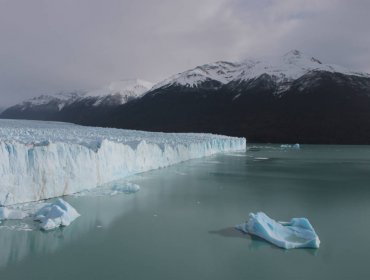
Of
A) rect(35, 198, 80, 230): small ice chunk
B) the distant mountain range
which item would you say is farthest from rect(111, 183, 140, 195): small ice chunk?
the distant mountain range

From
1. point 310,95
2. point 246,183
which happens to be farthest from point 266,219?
point 310,95

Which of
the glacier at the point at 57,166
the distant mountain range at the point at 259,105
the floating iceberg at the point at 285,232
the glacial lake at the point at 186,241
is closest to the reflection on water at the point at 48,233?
the glacial lake at the point at 186,241

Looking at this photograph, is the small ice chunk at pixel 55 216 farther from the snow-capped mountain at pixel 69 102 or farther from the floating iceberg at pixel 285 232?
the snow-capped mountain at pixel 69 102

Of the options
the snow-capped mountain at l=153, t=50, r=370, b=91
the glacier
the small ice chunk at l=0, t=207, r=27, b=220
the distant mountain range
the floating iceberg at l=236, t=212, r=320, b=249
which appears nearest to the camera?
the floating iceberg at l=236, t=212, r=320, b=249

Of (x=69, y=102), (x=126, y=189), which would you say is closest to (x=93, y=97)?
(x=69, y=102)

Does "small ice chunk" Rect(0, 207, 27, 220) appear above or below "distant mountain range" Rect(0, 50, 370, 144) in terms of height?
below

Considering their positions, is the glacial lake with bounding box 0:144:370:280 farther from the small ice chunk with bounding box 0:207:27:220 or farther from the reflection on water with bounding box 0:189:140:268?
the small ice chunk with bounding box 0:207:27:220

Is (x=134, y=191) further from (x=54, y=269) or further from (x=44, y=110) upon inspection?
(x=44, y=110)
